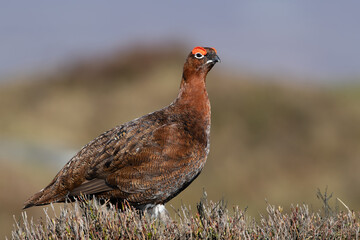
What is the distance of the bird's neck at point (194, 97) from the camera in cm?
530

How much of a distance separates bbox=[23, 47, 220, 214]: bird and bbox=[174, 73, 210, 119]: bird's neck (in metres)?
0.02

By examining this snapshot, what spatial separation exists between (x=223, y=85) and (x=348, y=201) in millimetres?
7587

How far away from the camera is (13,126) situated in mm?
17828

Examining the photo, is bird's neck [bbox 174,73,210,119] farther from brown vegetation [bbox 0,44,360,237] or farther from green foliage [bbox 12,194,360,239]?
brown vegetation [bbox 0,44,360,237]

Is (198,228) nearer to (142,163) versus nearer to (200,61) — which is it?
(142,163)

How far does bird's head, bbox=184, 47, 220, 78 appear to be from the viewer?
5.59 metres

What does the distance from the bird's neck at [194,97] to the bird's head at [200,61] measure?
6 cm

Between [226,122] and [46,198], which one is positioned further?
[226,122]

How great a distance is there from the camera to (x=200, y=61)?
561 centimetres

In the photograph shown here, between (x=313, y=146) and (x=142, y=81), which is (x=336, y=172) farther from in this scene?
(x=142, y=81)

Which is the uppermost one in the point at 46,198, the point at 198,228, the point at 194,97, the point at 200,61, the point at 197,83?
the point at 200,61

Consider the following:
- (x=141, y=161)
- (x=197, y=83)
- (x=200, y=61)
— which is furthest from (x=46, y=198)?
(x=200, y=61)

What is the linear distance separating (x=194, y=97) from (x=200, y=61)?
0.48 m

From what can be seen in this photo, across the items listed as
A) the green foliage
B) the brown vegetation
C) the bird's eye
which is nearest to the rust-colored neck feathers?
the bird's eye
